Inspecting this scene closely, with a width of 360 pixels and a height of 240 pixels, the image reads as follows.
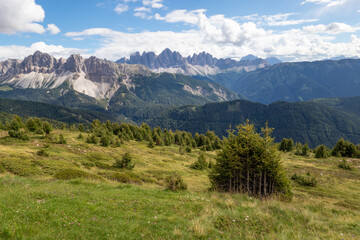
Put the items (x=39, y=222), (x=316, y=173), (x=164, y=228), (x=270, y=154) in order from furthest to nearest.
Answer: (x=316, y=173), (x=270, y=154), (x=164, y=228), (x=39, y=222)

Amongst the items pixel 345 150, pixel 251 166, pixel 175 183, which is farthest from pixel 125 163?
pixel 345 150

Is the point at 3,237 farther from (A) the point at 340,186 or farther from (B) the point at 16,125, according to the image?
(B) the point at 16,125

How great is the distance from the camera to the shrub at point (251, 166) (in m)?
20.9

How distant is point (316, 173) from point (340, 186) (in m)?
9.61

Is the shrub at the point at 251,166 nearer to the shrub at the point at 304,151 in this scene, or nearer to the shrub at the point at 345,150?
the shrub at the point at 304,151

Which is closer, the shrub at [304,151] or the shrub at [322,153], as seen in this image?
the shrub at [322,153]

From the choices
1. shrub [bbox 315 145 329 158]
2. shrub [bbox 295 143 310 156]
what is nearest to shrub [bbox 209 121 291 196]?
shrub [bbox 315 145 329 158]

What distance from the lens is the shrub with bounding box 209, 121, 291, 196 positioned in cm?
2085

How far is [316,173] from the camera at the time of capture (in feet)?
150

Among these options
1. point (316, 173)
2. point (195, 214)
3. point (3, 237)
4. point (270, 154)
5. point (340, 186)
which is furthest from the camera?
point (316, 173)

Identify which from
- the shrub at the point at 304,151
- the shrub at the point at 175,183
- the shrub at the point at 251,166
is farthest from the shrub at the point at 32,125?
the shrub at the point at 304,151

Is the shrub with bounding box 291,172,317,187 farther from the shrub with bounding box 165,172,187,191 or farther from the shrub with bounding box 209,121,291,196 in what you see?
the shrub with bounding box 165,172,187,191

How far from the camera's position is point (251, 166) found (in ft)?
71.7

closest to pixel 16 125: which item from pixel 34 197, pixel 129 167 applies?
pixel 129 167
